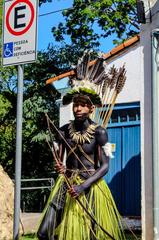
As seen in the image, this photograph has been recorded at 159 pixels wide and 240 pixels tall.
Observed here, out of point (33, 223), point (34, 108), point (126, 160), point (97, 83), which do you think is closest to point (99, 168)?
point (97, 83)

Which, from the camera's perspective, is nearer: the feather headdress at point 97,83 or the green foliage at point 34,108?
the feather headdress at point 97,83

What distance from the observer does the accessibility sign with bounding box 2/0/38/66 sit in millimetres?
4586

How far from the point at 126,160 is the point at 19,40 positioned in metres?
6.08

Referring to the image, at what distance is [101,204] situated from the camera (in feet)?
17.5

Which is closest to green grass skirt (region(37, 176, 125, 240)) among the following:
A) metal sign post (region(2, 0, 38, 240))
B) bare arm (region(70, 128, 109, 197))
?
bare arm (region(70, 128, 109, 197))

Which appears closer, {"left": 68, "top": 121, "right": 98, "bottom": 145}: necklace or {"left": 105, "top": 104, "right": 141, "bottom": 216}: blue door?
{"left": 68, "top": 121, "right": 98, "bottom": 145}: necklace

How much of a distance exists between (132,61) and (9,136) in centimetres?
1457

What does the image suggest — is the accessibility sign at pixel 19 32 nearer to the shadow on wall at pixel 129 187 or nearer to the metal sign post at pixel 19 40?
the metal sign post at pixel 19 40

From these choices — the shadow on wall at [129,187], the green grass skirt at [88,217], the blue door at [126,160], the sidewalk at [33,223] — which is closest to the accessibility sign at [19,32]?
the green grass skirt at [88,217]

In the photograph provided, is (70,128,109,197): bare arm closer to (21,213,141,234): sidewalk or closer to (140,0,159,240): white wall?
(140,0,159,240): white wall

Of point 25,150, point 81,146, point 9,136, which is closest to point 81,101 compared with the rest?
point 81,146

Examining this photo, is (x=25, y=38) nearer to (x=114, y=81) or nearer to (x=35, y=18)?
(x=35, y=18)

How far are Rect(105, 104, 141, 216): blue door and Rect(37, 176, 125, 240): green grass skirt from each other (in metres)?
4.79

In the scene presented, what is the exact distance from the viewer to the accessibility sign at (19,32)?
459cm
